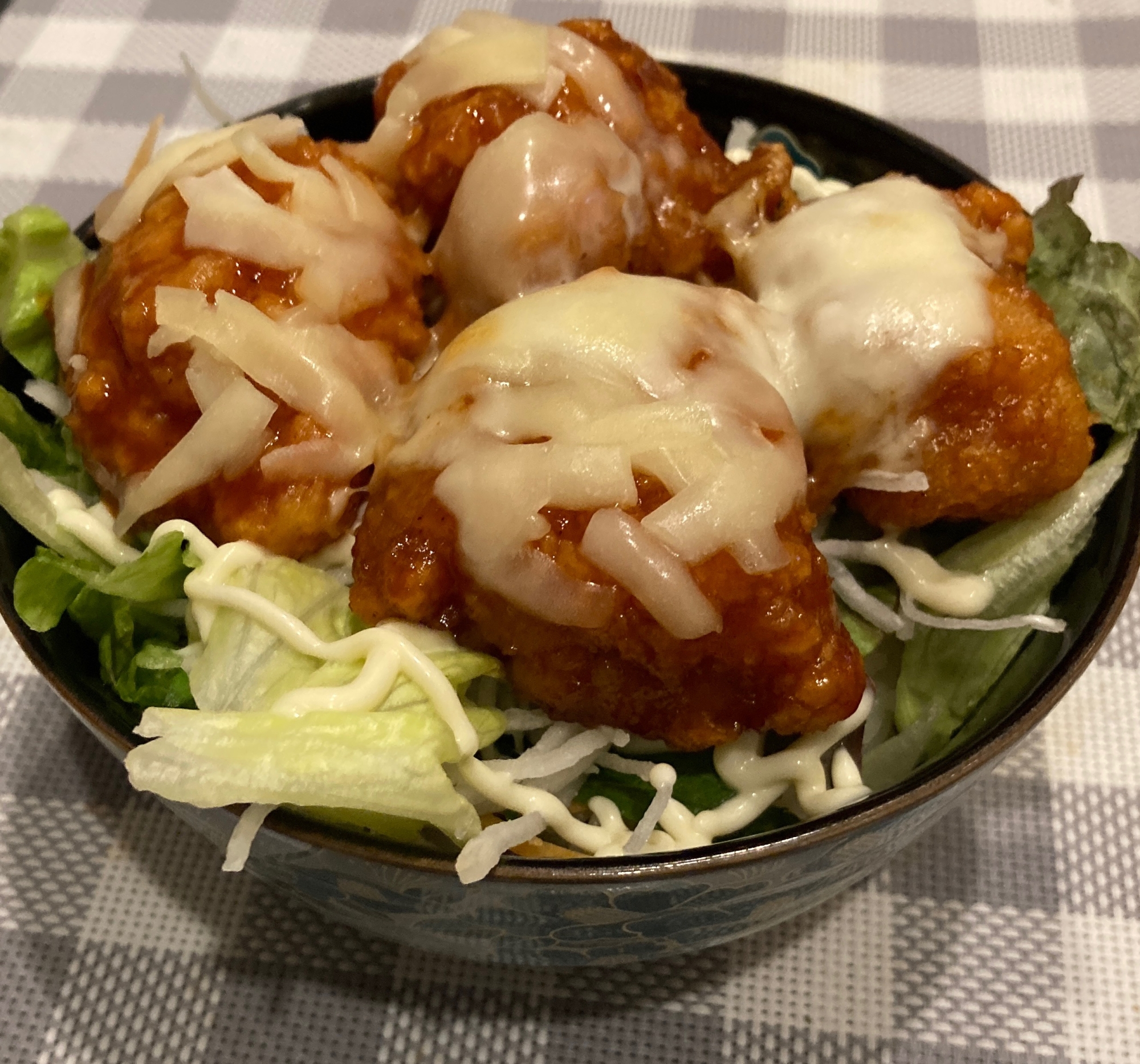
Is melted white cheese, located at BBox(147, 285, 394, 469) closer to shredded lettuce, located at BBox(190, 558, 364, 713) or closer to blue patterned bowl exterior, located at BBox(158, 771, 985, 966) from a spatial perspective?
shredded lettuce, located at BBox(190, 558, 364, 713)

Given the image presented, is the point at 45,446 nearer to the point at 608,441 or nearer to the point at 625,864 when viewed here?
the point at 608,441

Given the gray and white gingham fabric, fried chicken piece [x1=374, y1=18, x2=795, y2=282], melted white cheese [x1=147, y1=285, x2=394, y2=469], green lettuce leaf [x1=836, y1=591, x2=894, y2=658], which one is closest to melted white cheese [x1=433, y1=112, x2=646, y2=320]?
fried chicken piece [x1=374, y1=18, x2=795, y2=282]

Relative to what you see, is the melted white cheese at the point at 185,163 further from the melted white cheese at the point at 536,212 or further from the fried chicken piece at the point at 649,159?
the melted white cheese at the point at 536,212

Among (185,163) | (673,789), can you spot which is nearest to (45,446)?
(185,163)

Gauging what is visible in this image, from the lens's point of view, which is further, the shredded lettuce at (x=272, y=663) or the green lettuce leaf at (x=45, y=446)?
the green lettuce leaf at (x=45, y=446)

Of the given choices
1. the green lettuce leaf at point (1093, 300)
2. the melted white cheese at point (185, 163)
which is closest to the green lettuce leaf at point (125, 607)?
the melted white cheese at point (185, 163)

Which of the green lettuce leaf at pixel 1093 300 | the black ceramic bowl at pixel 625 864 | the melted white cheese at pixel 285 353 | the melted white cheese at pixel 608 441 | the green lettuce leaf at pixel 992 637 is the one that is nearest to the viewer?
the black ceramic bowl at pixel 625 864

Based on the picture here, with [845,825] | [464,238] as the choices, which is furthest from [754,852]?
[464,238]
